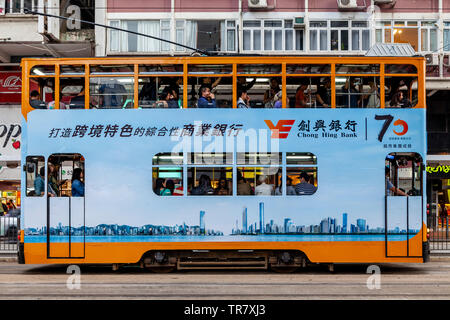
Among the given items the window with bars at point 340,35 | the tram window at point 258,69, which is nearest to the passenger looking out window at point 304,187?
the tram window at point 258,69

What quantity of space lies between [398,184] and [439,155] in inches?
454

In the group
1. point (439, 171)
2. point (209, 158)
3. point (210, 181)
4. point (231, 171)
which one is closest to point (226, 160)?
point (231, 171)

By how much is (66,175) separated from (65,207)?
67cm

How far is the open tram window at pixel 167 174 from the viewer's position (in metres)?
11.0

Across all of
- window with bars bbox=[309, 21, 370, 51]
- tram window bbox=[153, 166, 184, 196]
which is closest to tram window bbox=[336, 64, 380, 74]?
tram window bbox=[153, 166, 184, 196]

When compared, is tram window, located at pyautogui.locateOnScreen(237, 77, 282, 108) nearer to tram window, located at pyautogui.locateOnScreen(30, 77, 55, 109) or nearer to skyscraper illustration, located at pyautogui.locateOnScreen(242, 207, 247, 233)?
skyscraper illustration, located at pyautogui.locateOnScreen(242, 207, 247, 233)

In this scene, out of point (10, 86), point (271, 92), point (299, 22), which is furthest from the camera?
point (10, 86)

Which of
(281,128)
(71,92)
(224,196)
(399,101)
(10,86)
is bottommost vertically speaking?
(224,196)

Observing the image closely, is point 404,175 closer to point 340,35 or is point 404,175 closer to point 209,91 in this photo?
point 209,91

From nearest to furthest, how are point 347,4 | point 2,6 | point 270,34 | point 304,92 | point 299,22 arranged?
point 304,92, point 2,6, point 347,4, point 299,22, point 270,34

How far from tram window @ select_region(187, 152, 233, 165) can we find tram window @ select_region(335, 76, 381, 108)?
8.00ft

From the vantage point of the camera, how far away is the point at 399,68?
1100 cm

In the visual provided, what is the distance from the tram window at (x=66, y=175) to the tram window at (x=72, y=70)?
161cm

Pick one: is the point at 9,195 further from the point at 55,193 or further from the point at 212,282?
the point at 212,282
